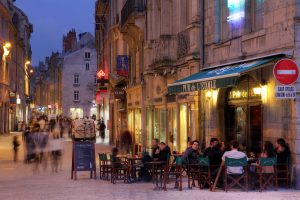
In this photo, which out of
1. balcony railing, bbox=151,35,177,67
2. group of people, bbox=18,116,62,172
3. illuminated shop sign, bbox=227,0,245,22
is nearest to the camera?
illuminated shop sign, bbox=227,0,245,22

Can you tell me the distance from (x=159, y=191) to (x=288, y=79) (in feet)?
13.6

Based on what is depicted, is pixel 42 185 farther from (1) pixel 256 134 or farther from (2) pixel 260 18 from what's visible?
(2) pixel 260 18

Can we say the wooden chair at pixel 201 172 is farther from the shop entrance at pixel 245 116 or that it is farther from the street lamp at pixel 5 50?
the street lamp at pixel 5 50

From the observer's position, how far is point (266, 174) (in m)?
15.3

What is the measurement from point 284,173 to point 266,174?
65 cm

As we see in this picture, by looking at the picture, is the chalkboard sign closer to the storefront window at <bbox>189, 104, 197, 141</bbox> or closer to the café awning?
the café awning

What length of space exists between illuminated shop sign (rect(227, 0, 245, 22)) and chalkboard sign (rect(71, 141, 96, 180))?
19.4 ft

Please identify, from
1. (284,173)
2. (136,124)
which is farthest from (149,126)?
(284,173)

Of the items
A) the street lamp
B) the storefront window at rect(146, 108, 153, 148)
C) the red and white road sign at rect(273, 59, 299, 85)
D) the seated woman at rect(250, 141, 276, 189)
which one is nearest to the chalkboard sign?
the seated woman at rect(250, 141, 276, 189)

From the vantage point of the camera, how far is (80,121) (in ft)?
136

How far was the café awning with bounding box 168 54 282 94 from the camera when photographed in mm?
15766

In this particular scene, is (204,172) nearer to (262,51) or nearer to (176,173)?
(176,173)

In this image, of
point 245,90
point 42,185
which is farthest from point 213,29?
point 42,185

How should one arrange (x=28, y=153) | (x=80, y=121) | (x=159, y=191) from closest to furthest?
(x=159, y=191), (x=28, y=153), (x=80, y=121)
